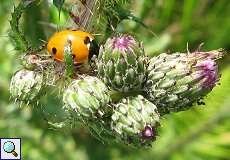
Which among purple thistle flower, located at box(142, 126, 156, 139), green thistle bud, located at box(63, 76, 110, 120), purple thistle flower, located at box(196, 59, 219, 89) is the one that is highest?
purple thistle flower, located at box(196, 59, 219, 89)

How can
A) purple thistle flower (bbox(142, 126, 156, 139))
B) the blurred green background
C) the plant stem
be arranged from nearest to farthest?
purple thistle flower (bbox(142, 126, 156, 139)), the plant stem, the blurred green background

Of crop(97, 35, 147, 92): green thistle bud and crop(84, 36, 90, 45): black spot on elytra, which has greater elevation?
crop(84, 36, 90, 45): black spot on elytra

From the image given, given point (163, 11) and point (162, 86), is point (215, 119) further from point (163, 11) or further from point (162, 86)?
point (162, 86)

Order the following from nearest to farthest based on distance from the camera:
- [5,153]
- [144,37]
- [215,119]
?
[5,153] → [215,119] → [144,37]

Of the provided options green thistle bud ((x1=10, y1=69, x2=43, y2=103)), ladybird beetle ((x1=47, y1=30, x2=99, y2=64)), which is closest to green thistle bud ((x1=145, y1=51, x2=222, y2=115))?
ladybird beetle ((x1=47, y1=30, x2=99, y2=64))

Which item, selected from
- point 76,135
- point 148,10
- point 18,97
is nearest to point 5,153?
point 18,97

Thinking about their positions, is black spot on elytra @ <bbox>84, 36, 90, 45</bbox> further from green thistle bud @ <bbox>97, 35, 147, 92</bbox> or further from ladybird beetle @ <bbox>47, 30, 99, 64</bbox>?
green thistle bud @ <bbox>97, 35, 147, 92</bbox>
